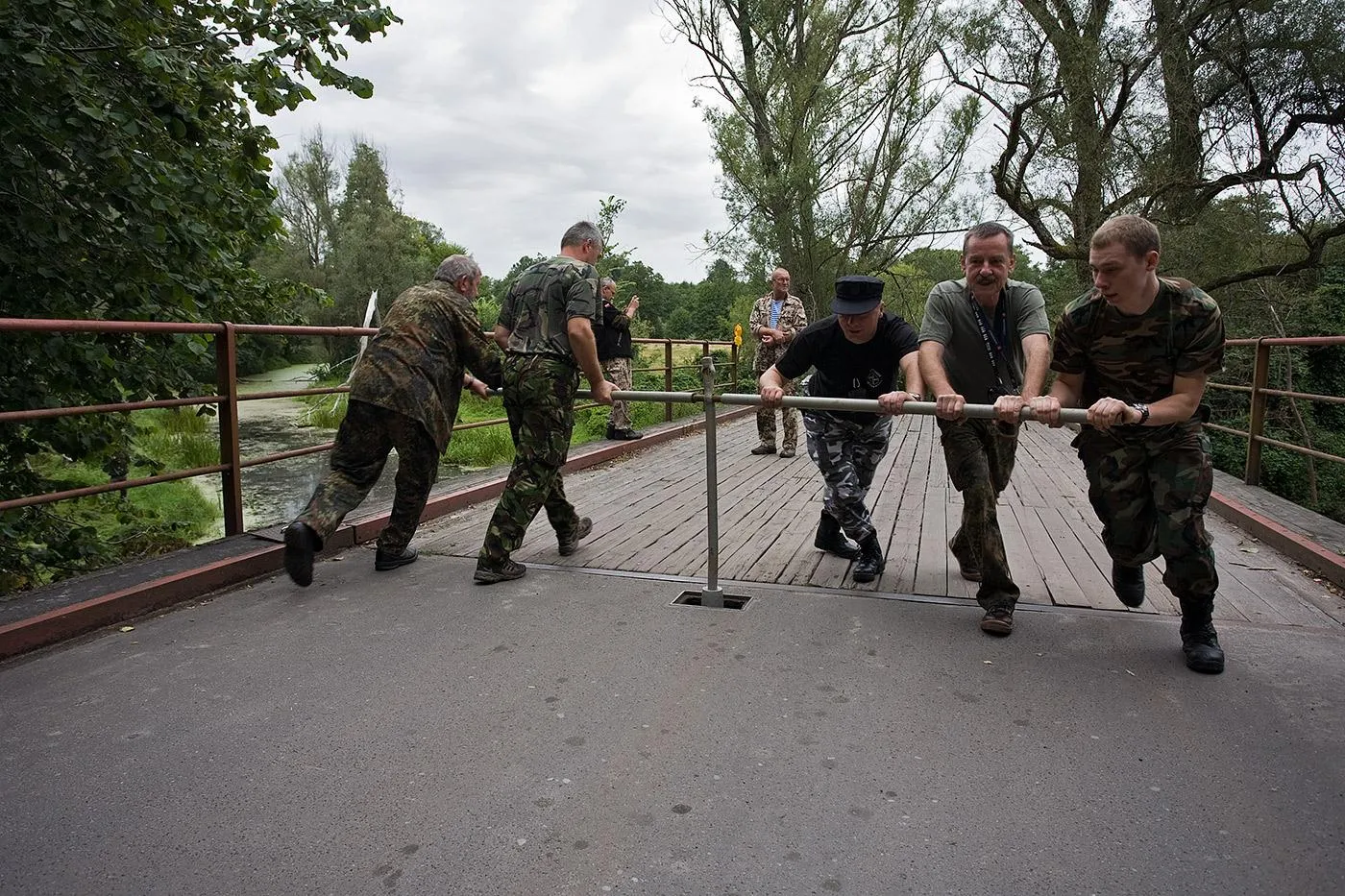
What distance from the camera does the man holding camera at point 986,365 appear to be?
Result: 338cm

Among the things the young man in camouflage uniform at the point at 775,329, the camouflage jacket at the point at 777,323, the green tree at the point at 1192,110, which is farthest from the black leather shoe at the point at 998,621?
the green tree at the point at 1192,110

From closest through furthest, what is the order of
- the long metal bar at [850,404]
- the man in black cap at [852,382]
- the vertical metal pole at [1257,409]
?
the long metal bar at [850,404], the man in black cap at [852,382], the vertical metal pole at [1257,409]

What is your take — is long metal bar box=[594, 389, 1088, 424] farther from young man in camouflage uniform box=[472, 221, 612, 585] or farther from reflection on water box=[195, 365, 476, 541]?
reflection on water box=[195, 365, 476, 541]

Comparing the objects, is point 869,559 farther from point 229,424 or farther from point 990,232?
point 229,424

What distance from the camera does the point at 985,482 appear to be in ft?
11.4

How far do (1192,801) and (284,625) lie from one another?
3.24m

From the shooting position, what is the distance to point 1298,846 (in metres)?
1.94

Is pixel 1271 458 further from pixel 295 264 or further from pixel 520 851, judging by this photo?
pixel 295 264

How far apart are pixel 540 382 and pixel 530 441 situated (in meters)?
0.30

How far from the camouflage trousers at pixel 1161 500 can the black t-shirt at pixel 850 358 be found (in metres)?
1.07

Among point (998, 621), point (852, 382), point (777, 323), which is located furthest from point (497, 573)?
point (777, 323)

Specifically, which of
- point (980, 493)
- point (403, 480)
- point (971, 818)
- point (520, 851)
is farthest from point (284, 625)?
→ point (980, 493)

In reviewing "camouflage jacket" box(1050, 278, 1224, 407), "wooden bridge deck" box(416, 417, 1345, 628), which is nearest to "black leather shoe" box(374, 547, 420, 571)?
"wooden bridge deck" box(416, 417, 1345, 628)

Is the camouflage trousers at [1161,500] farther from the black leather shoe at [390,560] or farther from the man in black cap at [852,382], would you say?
the black leather shoe at [390,560]
